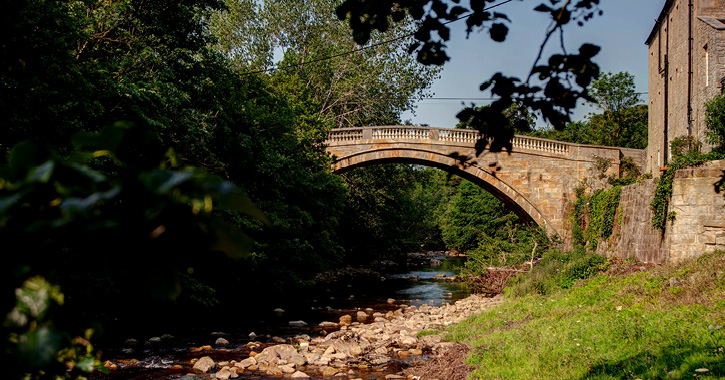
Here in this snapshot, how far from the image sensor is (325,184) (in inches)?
652

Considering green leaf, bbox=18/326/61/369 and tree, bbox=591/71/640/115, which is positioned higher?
tree, bbox=591/71/640/115

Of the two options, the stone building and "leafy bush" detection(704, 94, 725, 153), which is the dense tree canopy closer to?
the stone building

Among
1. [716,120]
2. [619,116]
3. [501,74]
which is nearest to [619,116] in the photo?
[619,116]

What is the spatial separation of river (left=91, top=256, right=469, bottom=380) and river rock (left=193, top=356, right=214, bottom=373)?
0.50 ft

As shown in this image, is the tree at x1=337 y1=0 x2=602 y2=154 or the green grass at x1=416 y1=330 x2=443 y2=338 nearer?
the tree at x1=337 y1=0 x2=602 y2=154

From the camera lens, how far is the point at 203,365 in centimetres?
816

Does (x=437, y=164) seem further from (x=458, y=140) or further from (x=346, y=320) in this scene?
(x=346, y=320)

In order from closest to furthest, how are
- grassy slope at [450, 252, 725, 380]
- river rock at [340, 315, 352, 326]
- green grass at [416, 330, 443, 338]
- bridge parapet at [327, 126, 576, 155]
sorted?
grassy slope at [450, 252, 725, 380] < green grass at [416, 330, 443, 338] < river rock at [340, 315, 352, 326] < bridge parapet at [327, 126, 576, 155]

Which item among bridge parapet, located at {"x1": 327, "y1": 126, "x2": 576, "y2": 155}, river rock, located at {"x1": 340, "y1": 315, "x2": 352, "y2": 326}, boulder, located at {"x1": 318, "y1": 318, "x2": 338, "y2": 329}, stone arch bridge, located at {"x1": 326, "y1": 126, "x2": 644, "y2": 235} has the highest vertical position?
bridge parapet, located at {"x1": 327, "y1": 126, "x2": 576, "y2": 155}

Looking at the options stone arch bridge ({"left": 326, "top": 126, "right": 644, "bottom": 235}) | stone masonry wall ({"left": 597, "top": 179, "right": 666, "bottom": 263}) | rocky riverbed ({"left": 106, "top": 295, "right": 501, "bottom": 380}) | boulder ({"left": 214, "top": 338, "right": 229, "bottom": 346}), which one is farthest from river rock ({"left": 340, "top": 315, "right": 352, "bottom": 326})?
stone arch bridge ({"left": 326, "top": 126, "right": 644, "bottom": 235})

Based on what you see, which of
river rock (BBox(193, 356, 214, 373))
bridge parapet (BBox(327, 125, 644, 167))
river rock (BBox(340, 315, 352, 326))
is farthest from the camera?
bridge parapet (BBox(327, 125, 644, 167))

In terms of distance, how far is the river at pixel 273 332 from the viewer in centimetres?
820

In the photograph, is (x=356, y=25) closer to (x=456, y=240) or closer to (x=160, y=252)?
(x=160, y=252)

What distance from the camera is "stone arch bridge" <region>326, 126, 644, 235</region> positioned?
2242 centimetres
